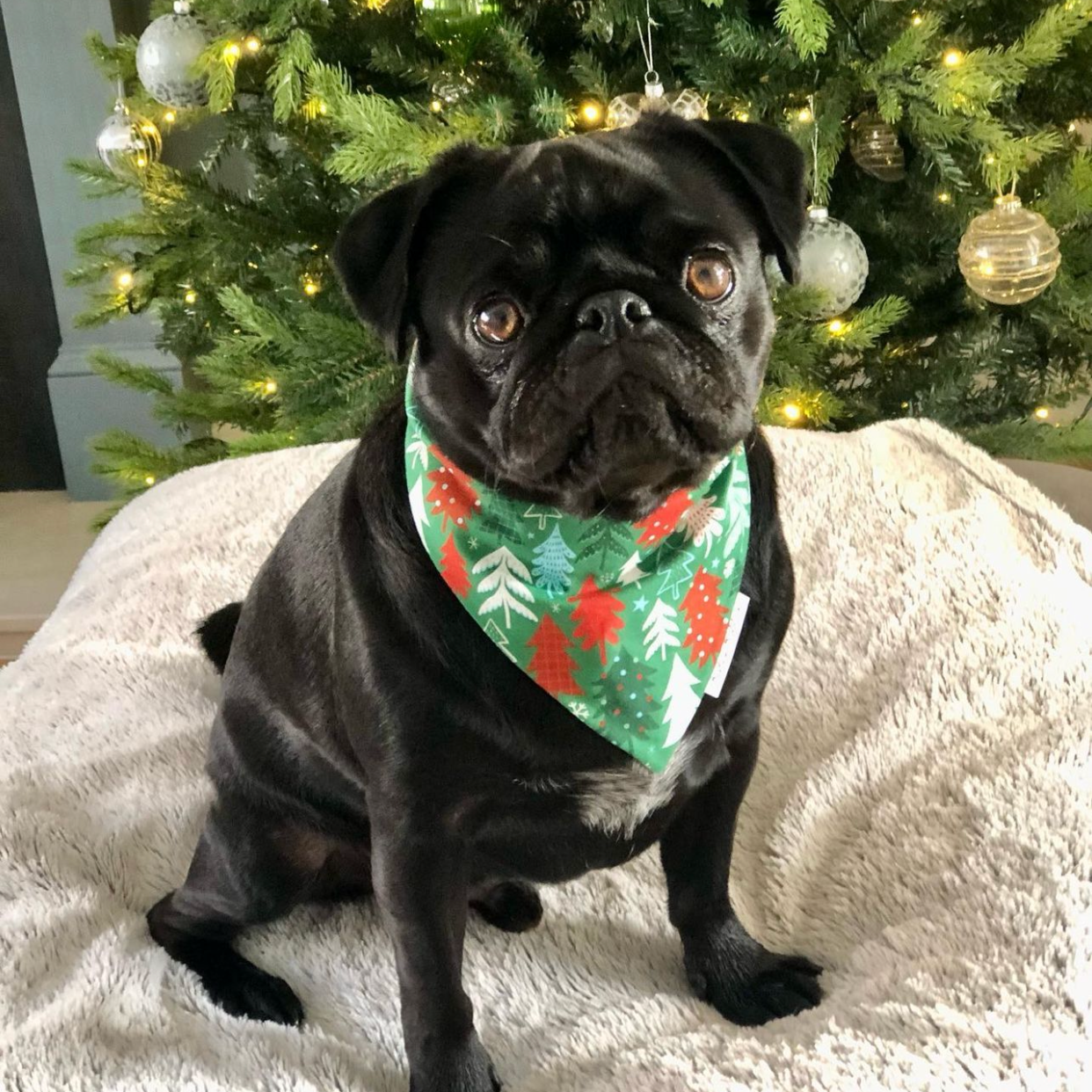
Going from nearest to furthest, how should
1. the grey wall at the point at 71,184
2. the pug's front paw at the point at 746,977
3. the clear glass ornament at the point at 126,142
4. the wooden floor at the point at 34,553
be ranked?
the pug's front paw at the point at 746,977, the clear glass ornament at the point at 126,142, the wooden floor at the point at 34,553, the grey wall at the point at 71,184

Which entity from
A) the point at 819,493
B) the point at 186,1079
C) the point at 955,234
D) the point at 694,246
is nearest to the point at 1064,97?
the point at 955,234

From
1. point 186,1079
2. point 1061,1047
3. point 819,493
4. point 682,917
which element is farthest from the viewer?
point 819,493

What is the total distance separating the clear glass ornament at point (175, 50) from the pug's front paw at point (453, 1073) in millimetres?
1490

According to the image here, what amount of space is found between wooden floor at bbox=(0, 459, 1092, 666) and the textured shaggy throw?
1078 millimetres

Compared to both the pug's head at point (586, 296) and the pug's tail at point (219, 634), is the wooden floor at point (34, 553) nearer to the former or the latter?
the pug's tail at point (219, 634)

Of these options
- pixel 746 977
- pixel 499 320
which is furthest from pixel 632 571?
pixel 746 977

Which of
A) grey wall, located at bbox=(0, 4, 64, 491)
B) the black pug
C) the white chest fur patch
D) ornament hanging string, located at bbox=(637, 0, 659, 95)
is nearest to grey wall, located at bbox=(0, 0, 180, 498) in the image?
grey wall, located at bbox=(0, 4, 64, 491)

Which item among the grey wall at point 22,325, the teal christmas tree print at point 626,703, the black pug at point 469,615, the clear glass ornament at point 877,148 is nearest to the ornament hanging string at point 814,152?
the clear glass ornament at point 877,148

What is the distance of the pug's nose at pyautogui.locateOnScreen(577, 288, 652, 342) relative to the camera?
780 millimetres

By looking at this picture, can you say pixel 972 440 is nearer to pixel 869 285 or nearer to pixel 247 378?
pixel 869 285

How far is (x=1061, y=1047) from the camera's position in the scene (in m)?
0.78

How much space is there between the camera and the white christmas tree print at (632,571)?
947 millimetres

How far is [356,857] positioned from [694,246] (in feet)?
2.08

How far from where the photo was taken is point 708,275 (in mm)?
838
